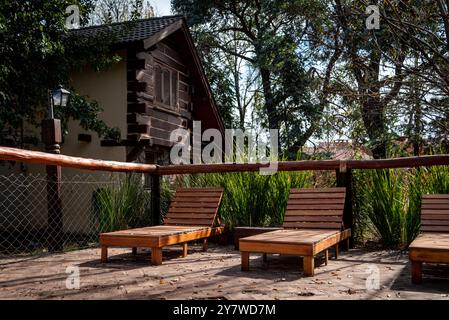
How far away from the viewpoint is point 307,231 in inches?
207

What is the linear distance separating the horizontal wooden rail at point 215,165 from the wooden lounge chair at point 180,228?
1.41 feet

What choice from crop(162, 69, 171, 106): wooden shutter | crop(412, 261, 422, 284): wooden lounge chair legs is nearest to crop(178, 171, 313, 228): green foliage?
crop(412, 261, 422, 284): wooden lounge chair legs

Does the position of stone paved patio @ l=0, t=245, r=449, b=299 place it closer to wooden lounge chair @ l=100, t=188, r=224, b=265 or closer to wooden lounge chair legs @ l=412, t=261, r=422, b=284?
wooden lounge chair legs @ l=412, t=261, r=422, b=284

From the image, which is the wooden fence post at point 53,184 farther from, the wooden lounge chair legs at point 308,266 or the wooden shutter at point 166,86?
the wooden shutter at point 166,86

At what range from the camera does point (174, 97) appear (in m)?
12.8

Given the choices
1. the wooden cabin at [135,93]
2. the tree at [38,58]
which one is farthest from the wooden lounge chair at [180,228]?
the wooden cabin at [135,93]

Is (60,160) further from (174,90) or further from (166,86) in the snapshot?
(174,90)

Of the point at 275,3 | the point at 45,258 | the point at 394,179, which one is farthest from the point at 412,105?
the point at 275,3

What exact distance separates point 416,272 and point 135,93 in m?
8.25

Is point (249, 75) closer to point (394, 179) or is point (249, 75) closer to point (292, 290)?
point (394, 179)

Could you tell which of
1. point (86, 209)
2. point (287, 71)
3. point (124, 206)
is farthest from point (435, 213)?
point (287, 71)

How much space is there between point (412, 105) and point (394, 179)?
2.96 metres

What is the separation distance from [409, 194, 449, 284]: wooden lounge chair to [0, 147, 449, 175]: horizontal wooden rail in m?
0.59

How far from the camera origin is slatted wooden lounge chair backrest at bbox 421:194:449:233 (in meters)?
4.93
